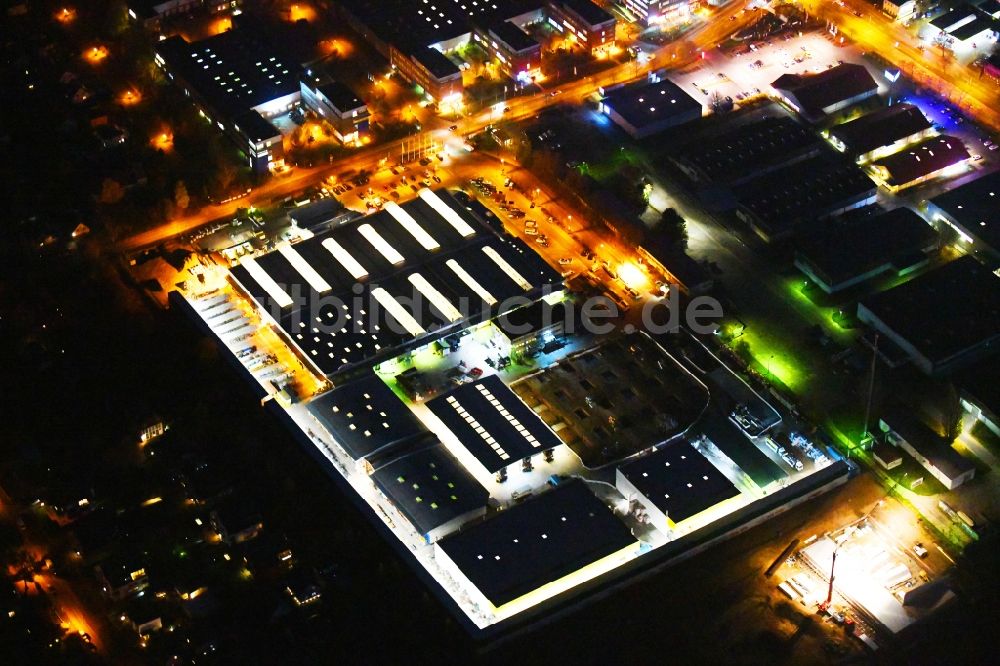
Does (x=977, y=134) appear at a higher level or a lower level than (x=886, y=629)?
higher

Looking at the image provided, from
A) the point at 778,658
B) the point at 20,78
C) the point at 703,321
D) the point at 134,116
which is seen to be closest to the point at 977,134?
the point at 703,321

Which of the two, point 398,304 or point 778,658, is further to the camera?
point 398,304

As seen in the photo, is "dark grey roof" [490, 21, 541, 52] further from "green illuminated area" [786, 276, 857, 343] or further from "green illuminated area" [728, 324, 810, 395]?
"green illuminated area" [728, 324, 810, 395]

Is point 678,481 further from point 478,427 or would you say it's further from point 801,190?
point 801,190

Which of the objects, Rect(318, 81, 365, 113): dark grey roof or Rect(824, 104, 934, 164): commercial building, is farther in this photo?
Rect(318, 81, 365, 113): dark grey roof

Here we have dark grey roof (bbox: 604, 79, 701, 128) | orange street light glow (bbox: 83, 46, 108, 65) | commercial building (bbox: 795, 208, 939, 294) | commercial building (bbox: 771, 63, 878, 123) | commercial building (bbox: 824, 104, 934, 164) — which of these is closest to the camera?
commercial building (bbox: 795, 208, 939, 294)

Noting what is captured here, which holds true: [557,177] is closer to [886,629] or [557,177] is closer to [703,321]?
[703,321]

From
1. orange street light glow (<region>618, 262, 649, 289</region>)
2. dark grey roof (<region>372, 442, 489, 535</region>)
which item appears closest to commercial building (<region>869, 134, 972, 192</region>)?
orange street light glow (<region>618, 262, 649, 289</region>)

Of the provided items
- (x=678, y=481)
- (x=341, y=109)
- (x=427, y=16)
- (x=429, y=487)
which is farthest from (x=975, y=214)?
(x=427, y=16)
